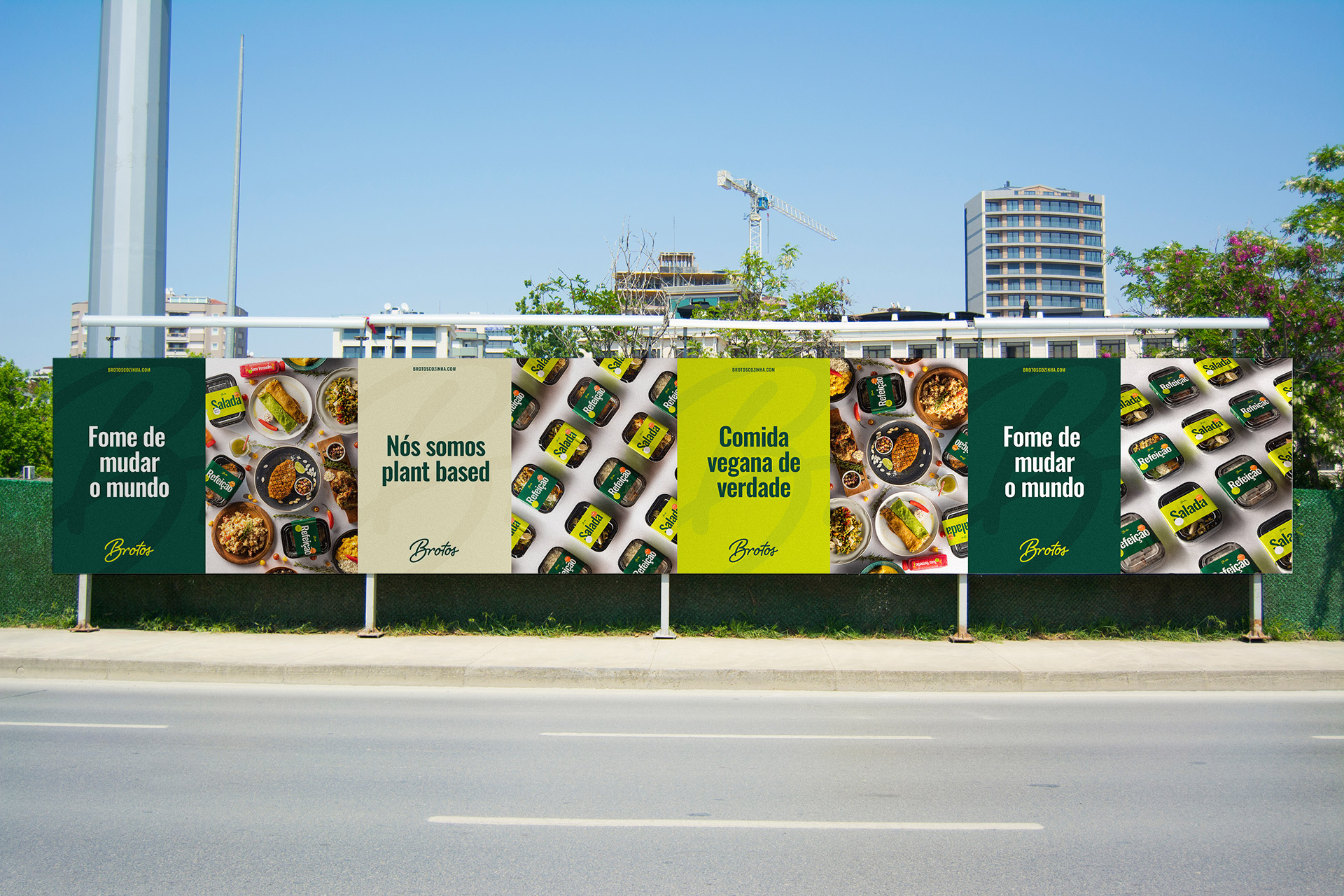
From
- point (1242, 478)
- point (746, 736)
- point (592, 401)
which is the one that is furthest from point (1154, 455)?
point (592, 401)

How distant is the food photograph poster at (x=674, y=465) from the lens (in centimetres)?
1113

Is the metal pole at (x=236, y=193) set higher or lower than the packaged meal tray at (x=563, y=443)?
higher

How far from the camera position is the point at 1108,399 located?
11.2m

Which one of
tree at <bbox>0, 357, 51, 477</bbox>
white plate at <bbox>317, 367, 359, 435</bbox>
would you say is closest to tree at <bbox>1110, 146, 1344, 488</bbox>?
white plate at <bbox>317, 367, 359, 435</bbox>

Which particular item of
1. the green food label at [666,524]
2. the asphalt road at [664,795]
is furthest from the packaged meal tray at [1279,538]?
the green food label at [666,524]

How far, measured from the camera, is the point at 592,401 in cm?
1133

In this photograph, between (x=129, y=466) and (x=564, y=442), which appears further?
(x=129, y=466)

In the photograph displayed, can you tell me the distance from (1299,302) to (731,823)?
490 inches

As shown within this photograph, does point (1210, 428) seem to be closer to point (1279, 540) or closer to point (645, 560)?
point (1279, 540)

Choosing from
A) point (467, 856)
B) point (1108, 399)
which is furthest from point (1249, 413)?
point (467, 856)

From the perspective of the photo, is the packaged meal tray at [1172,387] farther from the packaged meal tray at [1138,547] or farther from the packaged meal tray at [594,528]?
the packaged meal tray at [594,528]

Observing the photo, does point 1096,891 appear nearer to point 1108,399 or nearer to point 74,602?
point 1108,399

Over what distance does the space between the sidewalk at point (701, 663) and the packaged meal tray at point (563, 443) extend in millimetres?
2262

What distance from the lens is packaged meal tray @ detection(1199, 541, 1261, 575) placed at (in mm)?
11078
